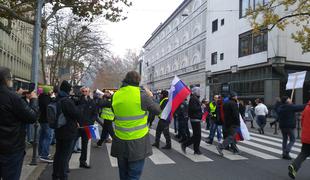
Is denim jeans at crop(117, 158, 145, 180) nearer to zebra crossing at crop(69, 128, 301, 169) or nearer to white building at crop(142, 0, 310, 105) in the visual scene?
zebra crossing at crop(69, 128, 301, 169)

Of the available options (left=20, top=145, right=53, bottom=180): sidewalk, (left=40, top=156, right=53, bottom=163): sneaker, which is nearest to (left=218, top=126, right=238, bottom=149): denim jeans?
(left=40, top=156, right=53, bottom=163): sneaker

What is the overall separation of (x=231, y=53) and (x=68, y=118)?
1234 inches

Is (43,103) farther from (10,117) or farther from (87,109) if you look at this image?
(10,117)

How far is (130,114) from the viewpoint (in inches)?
190

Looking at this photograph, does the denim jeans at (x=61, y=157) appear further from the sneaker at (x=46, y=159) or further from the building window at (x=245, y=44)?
the building window at (x=245, y=44)

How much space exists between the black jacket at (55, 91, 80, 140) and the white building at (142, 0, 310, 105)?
909 inches

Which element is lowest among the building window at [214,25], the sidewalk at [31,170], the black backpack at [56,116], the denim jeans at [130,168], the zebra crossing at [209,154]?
the zebra crossing at [209,154]

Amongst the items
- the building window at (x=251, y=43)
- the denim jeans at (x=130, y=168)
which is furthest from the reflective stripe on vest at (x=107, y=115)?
the building window at (x=251, y=43)

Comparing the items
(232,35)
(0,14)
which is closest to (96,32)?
(232,35)

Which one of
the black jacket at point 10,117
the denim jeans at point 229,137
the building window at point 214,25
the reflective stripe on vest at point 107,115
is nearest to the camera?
the black jacket at point 10,117

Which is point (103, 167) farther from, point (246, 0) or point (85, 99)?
point (246, 0)

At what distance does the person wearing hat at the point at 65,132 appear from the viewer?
630 cm

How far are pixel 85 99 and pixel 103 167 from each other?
1.61 meters

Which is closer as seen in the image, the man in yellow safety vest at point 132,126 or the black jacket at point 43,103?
the man in yellow safety vest at point 132,126
